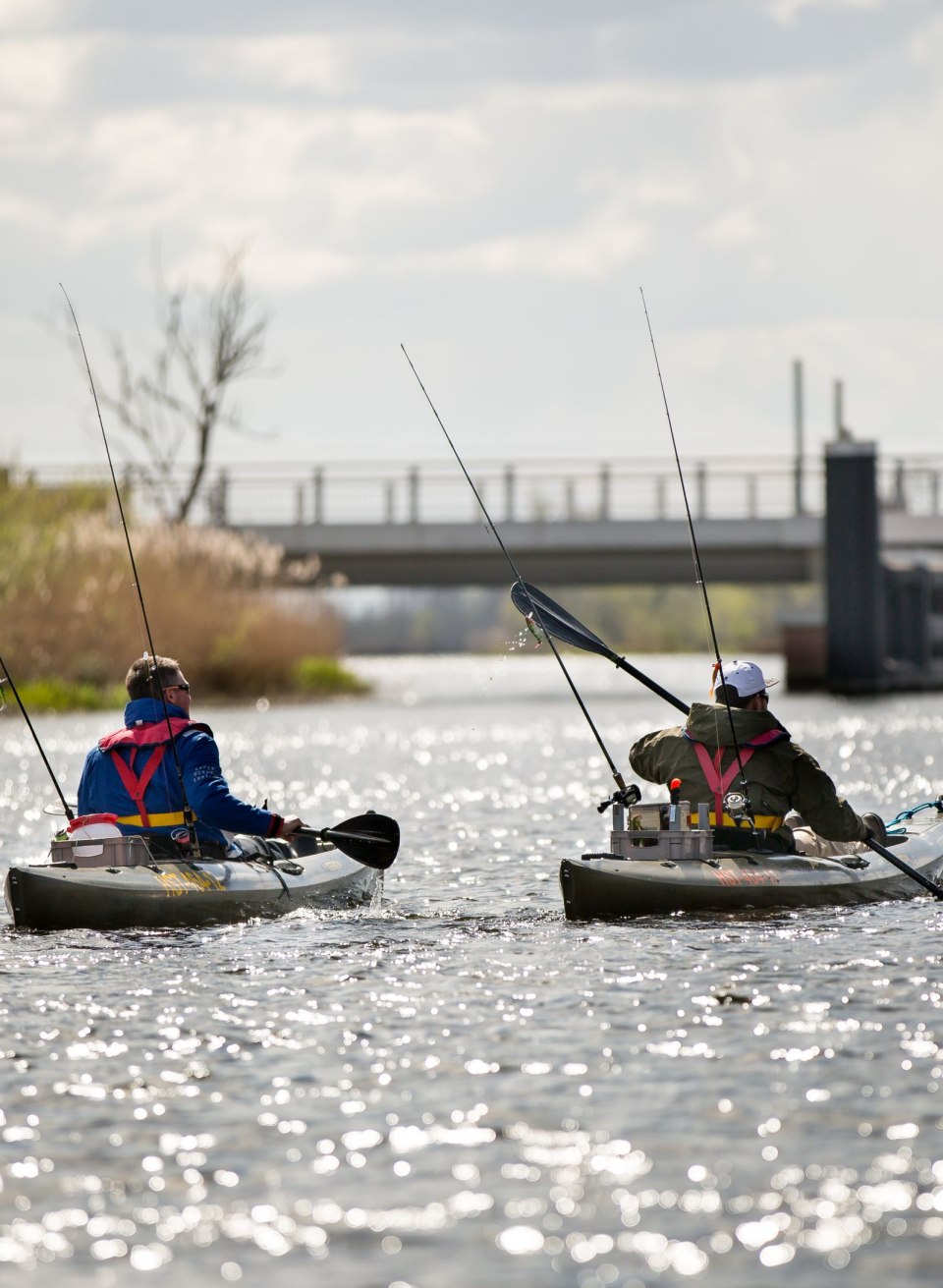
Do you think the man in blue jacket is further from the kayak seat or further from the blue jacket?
the kayak seat

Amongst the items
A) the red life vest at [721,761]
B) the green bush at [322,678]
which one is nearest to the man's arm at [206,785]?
the red life vest at [721,761]

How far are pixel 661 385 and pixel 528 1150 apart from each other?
6.03m

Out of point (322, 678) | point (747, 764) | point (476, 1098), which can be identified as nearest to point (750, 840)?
point (747, 764)

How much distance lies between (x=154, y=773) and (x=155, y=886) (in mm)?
544

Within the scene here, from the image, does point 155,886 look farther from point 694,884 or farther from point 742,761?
point 742,761

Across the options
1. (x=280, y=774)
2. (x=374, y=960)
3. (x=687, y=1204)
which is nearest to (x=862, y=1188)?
(x=687, y=1204)

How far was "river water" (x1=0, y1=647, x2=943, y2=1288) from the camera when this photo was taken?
4.75 metres

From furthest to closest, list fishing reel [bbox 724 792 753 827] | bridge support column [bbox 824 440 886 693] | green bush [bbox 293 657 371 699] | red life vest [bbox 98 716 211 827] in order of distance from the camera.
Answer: bridge support column [bbox 824 440 886 693] < green bush [bbox 293 657 371 699] < fishing reel [bbox 724 792 753 827] < red life vest [bbox 98 716 211 827]

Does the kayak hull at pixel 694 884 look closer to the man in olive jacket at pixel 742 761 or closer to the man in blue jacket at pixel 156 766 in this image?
the man in olive jacket at pixel 742 761

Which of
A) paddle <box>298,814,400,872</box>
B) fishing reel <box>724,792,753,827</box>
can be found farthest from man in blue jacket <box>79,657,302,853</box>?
fishing reel <box>724,792,753,827</box>

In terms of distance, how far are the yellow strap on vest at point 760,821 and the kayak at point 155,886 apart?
1.98 meters

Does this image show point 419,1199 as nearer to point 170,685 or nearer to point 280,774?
point 170,685

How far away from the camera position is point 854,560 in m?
40.2

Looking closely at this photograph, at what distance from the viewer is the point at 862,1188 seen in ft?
16.8
